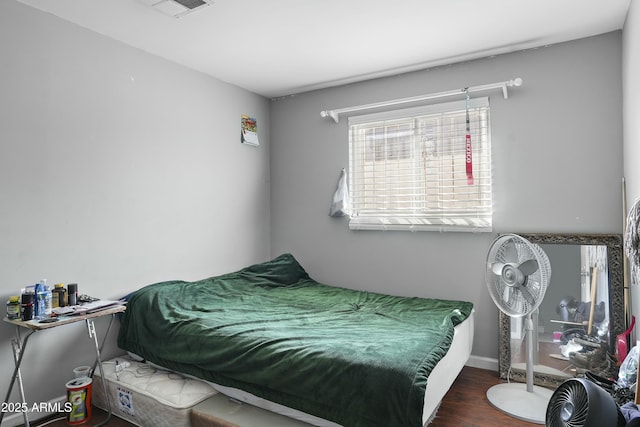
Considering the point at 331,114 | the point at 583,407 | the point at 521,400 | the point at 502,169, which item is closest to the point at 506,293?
the point at 521,400

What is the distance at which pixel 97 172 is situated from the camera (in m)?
2.69

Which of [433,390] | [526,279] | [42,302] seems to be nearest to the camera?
[433,390]

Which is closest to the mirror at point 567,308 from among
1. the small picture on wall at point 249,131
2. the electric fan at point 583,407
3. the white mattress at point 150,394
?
the electric fan at point 583,407

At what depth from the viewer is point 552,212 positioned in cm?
284

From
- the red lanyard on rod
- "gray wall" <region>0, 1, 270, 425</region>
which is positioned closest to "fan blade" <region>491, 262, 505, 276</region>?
the red lanyard on rod

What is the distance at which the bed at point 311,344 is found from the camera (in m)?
1.74

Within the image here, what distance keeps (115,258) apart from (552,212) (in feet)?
10.5

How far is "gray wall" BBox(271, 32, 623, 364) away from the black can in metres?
2.37

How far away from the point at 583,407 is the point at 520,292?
1.06 meters

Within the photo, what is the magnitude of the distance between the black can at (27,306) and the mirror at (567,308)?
3070mm

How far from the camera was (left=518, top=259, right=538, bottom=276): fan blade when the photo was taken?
2369 millimetres

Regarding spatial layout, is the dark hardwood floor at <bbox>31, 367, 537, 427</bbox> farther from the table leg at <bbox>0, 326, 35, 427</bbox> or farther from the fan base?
the table leg at <bbox>0, 326, 35, 427</bbox>

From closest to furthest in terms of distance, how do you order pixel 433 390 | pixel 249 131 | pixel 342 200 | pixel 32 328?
pixel 433 390 → pixel 32 328 → pixel 342 200 → pixel 249 131

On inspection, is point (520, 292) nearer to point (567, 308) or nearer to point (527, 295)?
point (527, 295)
